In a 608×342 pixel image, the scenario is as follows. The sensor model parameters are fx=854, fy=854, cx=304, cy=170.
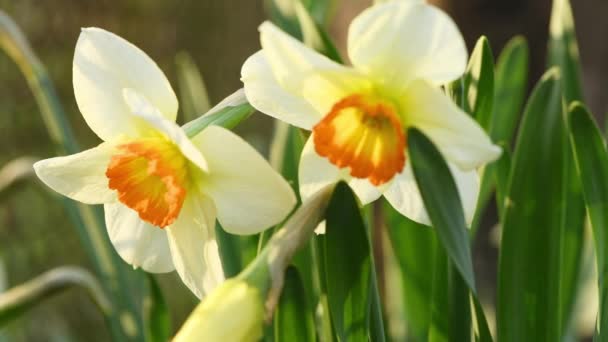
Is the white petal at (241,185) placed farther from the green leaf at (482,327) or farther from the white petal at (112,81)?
the green leaf at (482,327)

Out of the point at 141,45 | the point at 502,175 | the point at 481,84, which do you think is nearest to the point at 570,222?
the point at 502,175

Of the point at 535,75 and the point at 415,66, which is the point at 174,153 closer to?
the point at 415,66

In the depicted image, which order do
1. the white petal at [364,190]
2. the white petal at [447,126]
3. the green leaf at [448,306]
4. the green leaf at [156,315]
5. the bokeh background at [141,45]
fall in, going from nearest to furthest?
the white petal at [447,126] → the white petal at [364,190] → the green leaf at [448,306] → the green leaf at [156,315] → the bokeh background at [141,45]

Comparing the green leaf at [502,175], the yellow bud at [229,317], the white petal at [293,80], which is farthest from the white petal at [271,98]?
the green leaf at [502,175]

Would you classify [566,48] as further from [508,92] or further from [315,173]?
[315,173]

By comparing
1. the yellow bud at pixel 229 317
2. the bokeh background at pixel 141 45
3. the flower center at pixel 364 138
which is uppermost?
the flower center at pixel 364 138

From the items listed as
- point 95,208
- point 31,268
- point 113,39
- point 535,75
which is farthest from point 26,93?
point 113,39
